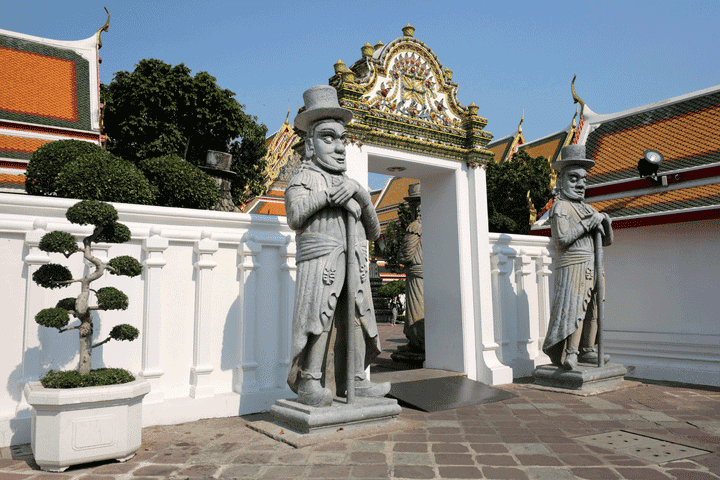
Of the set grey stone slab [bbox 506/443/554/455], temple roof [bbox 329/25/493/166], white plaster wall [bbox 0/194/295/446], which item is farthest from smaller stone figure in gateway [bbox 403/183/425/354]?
grey stone slab [bbox 506/443/554/455]

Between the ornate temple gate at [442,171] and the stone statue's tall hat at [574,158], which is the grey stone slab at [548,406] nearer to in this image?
the ornate temple gate at [442,171]

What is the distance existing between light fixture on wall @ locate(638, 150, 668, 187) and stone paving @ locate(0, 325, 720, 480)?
386 centimetres

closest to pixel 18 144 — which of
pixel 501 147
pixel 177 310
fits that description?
pixel 177 310

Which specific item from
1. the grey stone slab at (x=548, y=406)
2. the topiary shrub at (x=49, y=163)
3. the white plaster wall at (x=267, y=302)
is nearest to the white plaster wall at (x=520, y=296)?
the white plaster wall at (x=267, y=302)

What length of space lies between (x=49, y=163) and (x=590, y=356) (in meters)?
7.32

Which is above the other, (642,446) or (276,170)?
(276,170)

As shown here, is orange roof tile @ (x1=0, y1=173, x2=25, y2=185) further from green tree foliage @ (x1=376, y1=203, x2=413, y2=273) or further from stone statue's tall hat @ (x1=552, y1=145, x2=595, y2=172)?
green tree foliage @ (x1=376, y1=203, x2=413, y2=273)

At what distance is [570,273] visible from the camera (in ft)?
20.4

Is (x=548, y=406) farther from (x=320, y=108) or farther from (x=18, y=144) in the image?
(x=18, y=144)

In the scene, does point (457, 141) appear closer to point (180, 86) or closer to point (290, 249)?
point (290, 249)

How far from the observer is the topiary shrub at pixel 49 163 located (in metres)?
6.24

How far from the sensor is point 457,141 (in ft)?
21.9

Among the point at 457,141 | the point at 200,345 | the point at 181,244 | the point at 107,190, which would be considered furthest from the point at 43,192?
the point at 457,141

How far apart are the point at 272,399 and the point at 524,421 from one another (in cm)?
248
